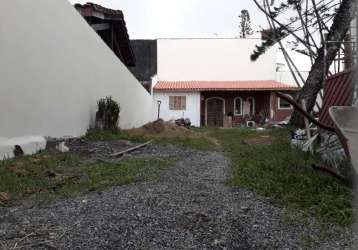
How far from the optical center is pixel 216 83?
27.5 m

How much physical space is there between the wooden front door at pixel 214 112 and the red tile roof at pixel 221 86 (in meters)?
1.07

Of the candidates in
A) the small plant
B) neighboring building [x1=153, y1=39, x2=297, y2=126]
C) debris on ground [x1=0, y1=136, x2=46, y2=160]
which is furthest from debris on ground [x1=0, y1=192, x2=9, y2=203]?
neighboring building [x1=153, y1=39, x2=297, y2=126]

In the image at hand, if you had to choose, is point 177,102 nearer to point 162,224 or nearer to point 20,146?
point 20,146

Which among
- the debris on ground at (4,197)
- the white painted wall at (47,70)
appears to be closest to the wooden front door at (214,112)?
the white painted wall at (47,70)

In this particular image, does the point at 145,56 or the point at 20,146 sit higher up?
the point at 145,56

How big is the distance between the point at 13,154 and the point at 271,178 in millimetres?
3347

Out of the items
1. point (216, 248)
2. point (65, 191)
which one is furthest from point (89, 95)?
point (216, 248)

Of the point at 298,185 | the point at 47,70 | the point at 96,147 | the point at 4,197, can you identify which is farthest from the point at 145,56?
the point at 4,197

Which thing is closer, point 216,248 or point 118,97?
point 216,248

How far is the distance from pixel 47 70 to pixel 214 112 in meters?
20.1

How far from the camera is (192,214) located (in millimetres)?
3479

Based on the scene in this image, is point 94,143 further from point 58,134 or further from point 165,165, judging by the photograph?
point 165,165

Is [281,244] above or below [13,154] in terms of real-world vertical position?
below

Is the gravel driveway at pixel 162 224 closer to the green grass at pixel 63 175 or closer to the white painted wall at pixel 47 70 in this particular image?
the green grass at pixel 63 175
